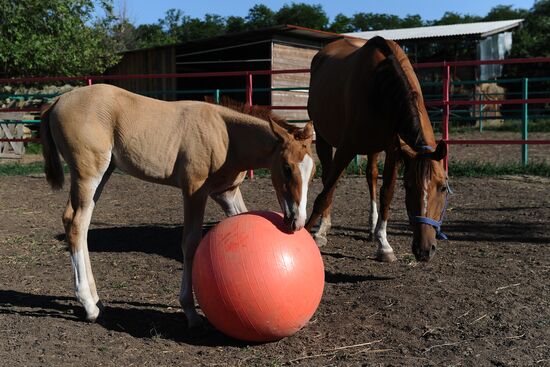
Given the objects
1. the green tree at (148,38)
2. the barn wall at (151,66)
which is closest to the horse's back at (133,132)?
the barn wall at (151,66)

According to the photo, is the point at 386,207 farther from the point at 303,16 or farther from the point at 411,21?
the point at 411,21

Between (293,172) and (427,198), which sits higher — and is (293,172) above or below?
above

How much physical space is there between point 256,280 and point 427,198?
1387 mm

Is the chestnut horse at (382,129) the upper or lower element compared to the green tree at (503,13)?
lower

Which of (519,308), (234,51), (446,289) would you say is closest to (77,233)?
(446,289)

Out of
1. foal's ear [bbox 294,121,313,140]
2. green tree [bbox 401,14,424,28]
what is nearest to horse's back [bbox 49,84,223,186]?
foal's ear [bbox 294,121,313,140]

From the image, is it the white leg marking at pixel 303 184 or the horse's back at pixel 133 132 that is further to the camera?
the horse's back at pixel 133 132

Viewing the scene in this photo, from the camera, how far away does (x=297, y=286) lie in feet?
11.5

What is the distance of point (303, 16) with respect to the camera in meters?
65.6

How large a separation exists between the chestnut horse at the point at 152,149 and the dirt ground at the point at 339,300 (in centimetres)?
37

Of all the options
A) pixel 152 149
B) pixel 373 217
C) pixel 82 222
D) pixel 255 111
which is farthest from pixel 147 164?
pixel 373 217

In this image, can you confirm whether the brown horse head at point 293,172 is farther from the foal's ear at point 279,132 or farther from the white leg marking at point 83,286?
the white leg marking at point 83,286

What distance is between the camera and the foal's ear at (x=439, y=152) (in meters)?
3.99

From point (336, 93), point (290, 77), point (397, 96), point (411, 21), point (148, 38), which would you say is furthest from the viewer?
point (411, 21)
